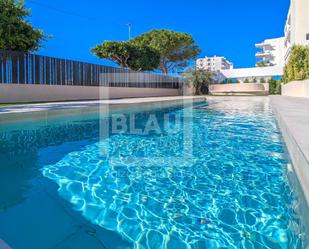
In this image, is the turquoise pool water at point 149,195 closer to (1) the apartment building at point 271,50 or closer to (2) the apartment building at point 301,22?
(2) the apartment building at point 301,22

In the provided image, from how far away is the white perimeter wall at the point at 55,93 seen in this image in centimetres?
1159

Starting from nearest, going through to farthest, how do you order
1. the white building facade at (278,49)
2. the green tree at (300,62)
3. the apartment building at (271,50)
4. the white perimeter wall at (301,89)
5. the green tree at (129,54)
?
the white perimeter wall at (301,89), the green tree at (300,62), the green tree at (129,54), the white building facade at (278,49), the apartment building at (271,50)

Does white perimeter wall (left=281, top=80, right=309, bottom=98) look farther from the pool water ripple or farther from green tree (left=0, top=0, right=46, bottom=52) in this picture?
green tree (left=0, top=0, right=46, bottom=52)

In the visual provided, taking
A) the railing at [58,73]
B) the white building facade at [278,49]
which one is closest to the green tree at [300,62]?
the white building facade at [278,49]

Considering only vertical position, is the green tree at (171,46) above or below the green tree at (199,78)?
above

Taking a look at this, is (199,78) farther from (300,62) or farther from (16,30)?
(16,30)

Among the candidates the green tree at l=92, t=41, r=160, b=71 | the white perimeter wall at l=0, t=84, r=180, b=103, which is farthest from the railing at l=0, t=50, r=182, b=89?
the green tree at l=92, t=41, r=160, b=71

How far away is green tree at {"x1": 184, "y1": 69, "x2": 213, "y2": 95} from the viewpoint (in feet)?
89.7

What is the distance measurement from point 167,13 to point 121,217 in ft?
104

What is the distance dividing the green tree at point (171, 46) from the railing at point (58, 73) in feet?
20.2

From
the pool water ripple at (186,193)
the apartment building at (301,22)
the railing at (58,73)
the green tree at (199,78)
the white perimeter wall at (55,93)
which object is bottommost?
the pool water ripple at (186,193)

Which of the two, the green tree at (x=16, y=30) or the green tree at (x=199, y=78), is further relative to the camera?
the green tree at (x=199, y=78)

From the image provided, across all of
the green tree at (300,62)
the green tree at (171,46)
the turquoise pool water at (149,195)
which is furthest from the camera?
the green tree at (171,46)

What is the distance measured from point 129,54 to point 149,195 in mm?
19708
